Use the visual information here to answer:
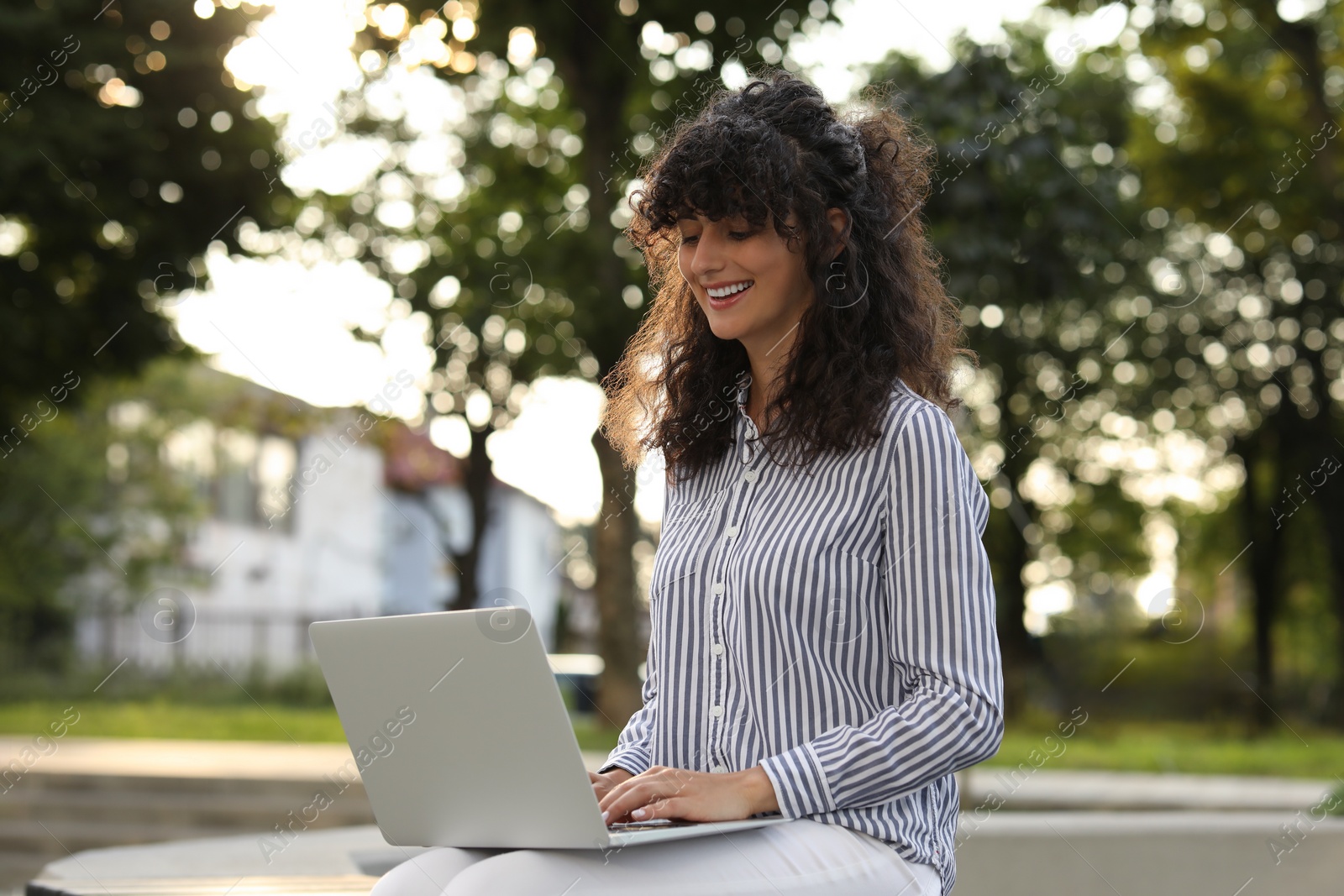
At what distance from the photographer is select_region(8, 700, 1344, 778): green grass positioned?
34.9 ft

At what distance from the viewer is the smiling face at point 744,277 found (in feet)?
6.05

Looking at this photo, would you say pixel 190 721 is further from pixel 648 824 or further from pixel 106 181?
pixel 648 824

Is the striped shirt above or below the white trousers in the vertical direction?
above

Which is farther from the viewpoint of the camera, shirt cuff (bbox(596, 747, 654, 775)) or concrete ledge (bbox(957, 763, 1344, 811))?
concrete ledge (bbox(957, 763, 1344, 811))

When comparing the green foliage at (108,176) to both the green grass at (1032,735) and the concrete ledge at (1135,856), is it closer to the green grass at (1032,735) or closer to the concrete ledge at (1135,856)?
the green grass at (1032,735)

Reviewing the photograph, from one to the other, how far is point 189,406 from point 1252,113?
16.6m

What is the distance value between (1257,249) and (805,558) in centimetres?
1543

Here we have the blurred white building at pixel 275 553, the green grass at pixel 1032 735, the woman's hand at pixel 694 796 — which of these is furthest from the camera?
the blurred white building at pixel 275 553

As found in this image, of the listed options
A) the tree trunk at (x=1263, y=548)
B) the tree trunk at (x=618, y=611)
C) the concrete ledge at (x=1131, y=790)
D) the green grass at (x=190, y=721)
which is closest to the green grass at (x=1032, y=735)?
the green grass at (x=190, y=721)

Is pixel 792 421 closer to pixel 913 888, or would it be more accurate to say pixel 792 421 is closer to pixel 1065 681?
pixel 913 888

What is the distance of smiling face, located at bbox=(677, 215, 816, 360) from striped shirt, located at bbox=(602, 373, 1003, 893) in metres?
0.19

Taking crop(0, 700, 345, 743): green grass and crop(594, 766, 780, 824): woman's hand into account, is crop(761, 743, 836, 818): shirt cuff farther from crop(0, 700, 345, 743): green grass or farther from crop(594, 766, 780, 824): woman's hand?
crop(0, 700, 345, 743): green grass

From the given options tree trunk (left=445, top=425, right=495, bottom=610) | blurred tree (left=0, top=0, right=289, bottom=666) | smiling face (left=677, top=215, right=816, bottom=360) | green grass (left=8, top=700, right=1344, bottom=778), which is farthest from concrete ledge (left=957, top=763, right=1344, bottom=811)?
blurred tree (left=0, top=0, right=289, bottom=666)

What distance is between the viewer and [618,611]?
9234 millimetres
